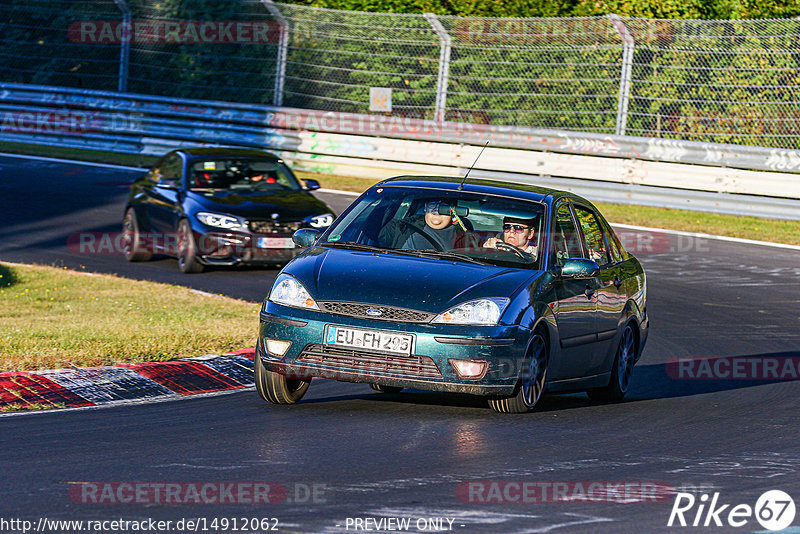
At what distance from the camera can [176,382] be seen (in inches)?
365

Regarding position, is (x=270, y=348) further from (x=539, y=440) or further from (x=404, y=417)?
(x=539, y=440)

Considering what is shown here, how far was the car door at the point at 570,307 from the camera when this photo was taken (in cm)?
887

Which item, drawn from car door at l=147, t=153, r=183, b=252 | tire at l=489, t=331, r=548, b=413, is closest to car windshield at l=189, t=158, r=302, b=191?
car door at l=147, t=153, r=183, b=252

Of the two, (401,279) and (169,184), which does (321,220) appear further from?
(401,279)

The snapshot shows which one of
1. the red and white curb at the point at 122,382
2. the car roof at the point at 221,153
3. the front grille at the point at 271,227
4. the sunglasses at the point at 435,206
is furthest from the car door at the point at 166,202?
the sunglasses at the point at 435,206

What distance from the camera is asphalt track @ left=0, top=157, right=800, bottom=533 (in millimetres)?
5926

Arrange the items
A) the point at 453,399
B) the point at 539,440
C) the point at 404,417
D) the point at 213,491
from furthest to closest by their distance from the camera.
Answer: the point at 453,399
the point at 404,417
the point at 539,440
the point at 213,491

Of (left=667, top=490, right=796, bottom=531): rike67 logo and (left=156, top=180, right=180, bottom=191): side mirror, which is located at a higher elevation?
(left=667, top=490, right=796, bottom=531): rike67 logo

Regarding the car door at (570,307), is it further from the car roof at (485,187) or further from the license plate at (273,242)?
the license plate at (273,242)

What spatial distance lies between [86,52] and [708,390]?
75.1 feet

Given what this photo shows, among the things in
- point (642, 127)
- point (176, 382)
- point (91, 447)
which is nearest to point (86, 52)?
point (642, 127)

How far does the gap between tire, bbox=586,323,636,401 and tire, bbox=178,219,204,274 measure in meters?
7.02

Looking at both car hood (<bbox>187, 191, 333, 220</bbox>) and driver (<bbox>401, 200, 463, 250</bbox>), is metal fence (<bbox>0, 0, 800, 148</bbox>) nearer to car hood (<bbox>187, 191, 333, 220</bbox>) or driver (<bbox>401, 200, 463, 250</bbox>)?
car hood (<bbox>187, 191, 333, 220</bbox>)

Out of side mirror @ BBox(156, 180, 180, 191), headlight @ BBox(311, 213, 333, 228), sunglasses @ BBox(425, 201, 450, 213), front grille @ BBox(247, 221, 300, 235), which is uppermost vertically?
sunglasses @ BBox(425, 201, 450, 213)
